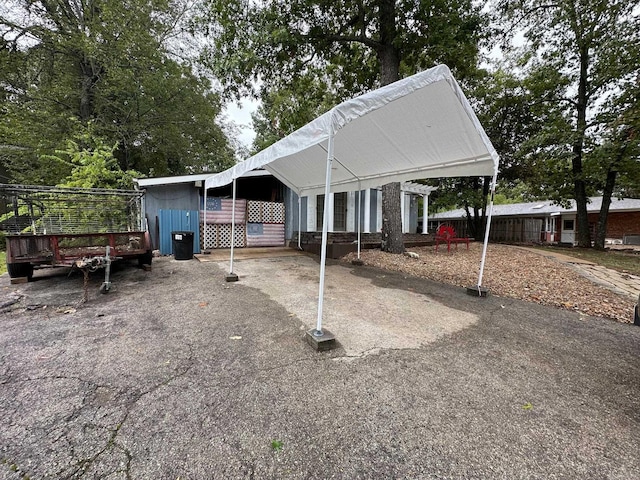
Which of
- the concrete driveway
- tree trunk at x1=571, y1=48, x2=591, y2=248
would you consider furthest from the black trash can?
tree trunk at x1=571, y1=48, x2=591, y2=248

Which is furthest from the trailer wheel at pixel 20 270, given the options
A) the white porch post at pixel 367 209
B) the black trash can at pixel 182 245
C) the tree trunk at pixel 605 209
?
the tree trunk at pixel 605 209

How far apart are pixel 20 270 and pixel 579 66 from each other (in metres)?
18.7

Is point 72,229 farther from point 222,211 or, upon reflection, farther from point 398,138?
point 398,138

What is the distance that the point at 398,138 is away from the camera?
4129 millimetres

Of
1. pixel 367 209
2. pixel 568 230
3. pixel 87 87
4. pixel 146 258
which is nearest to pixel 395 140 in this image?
pixel 146 258

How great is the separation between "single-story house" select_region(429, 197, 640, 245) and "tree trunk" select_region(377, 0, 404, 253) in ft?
50.4

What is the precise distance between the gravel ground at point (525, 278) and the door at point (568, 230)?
16.9 meters

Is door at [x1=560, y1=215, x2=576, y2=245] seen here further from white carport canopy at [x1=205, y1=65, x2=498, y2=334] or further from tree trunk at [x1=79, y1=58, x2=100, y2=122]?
tree trunk at [x1=79, y1=58, x2=100, y2=122]

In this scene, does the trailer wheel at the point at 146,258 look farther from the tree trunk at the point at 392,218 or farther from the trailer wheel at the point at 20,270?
the tree trunk at the point at 392,218

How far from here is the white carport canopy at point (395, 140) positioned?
2.66 m

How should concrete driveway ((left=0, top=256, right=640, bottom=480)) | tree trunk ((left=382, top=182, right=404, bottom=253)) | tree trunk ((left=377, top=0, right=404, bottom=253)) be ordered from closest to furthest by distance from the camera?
concrete driveway ((left=0, top=256, right=640, bottom=480))
tree trunk ((left=377, top=0, right=404, bottom=253))
tree trunk ((left=382, top=182, right=404, bottom=253))

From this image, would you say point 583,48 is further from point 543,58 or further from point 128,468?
point 128,468

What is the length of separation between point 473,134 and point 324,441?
402 cm

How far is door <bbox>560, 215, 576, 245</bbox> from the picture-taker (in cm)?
1927
